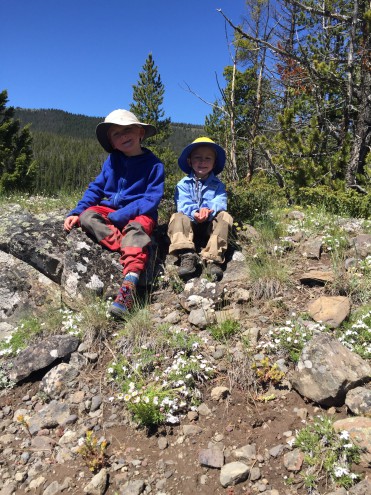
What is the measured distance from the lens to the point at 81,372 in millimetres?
3279

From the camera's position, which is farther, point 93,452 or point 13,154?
point 13,154

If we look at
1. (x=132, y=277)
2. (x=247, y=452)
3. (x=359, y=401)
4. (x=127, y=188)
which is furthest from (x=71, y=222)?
(x=359, y=401)

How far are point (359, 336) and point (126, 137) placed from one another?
358 centimetres

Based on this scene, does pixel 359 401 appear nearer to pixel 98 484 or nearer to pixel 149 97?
pixel 98 484

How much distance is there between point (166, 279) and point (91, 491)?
8.00 feet

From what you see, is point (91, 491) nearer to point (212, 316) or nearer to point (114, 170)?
Result: point (212, 316)

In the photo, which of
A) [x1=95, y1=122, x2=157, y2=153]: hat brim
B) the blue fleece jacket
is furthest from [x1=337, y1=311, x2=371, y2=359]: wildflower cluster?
[x1=95, y1=122, x2=157, y2=153]: hat brim

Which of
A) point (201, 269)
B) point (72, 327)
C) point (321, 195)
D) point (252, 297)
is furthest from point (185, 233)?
point (321, 195)

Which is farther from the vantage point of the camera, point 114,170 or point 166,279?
point 114,170

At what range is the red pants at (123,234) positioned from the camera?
157 inches

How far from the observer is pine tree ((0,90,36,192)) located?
1282 inches

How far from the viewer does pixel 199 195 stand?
4.83 m

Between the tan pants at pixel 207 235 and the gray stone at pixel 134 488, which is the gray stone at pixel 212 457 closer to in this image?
the gray stone at pixel 134 488

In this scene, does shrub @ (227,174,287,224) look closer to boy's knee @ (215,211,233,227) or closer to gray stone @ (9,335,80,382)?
boy's knee @ (215,211,233,227)
